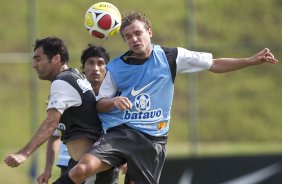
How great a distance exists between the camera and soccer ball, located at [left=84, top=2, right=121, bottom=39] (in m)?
7.64

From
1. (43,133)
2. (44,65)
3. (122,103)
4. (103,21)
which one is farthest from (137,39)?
(43,133)

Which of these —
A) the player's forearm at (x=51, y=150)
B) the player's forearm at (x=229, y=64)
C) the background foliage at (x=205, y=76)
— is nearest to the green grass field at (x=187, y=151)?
the background foliage at (x=205, y=76)

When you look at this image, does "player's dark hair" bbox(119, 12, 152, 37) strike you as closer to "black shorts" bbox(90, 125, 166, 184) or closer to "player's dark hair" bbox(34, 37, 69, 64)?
"player's dark hair" bbox(34, 37, 69, 64)

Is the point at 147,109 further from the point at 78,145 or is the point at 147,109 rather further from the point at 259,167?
the point at 259,167

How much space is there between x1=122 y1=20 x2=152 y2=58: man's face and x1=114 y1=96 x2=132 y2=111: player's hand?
0.62 meters

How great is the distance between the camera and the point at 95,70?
27.7 feet

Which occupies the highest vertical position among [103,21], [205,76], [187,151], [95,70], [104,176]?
[103,21]

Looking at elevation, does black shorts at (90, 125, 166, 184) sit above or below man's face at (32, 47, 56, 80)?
below

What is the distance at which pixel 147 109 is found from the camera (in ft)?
23.7

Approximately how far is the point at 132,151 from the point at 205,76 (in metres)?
10.4

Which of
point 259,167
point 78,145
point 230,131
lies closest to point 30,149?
point 78,145

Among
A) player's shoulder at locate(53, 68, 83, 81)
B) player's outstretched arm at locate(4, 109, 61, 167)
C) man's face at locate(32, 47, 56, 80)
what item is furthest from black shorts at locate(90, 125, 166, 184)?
man's face at locate(32, 47, 56, 80)

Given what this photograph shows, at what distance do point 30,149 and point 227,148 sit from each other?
9548 millimetres

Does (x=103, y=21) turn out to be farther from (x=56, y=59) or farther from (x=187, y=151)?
(x=187, y=151)
